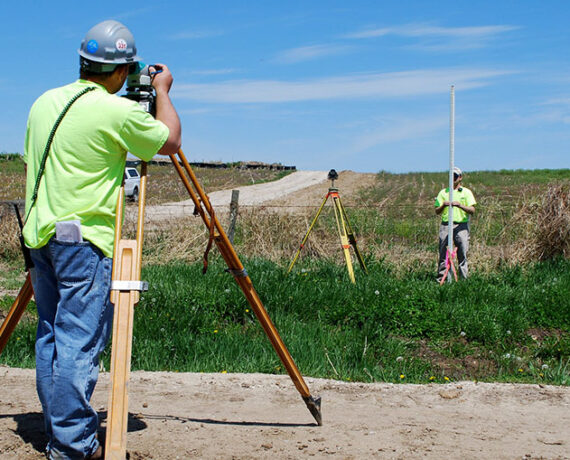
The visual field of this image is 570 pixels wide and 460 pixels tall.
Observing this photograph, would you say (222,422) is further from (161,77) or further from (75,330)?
(161,77)

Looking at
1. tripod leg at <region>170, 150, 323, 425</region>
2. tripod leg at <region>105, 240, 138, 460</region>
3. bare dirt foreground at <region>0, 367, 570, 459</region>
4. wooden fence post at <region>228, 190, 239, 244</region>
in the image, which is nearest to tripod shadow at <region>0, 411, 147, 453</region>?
bare dirt foreground at <region>0, 367, 570, 459</region>

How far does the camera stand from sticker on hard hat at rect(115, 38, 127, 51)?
10.4ft

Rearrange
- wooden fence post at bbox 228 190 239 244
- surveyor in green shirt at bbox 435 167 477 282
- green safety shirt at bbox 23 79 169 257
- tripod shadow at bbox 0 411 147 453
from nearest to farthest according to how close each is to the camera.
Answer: green safety shirt at bbox 23 79 169 257 → tripod shadow at bbox 0 411 147 453 → surveyor in green shirt at bbox 435 167 477 282 → wooden fence post at bbox 228 190 239 244

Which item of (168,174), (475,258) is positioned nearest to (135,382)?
(475,258)

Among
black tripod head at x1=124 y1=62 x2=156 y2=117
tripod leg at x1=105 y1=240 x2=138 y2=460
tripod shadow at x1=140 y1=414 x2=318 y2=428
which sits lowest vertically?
tripod shadow at x1=140 y1=414 x2=318 y2=428

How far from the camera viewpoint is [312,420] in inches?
180

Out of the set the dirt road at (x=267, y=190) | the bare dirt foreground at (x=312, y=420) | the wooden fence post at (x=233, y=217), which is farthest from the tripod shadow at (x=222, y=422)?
the dirt road at (x=267, y=190)

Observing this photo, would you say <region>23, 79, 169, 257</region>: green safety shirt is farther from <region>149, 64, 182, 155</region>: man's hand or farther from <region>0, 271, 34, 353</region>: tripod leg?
<region>0, 271, 34, 353</region>: tripod leg

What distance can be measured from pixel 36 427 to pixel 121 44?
2.45 meters

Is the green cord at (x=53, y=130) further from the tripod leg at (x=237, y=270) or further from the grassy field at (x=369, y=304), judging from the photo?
the grassy field at (x=369, y=304)

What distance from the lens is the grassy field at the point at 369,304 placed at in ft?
21.0

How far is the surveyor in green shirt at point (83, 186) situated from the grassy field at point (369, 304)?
9.05 feet

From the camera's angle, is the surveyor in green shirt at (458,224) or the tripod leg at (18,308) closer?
the tripod leg at (18,308)

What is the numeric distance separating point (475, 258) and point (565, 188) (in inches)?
85.8
